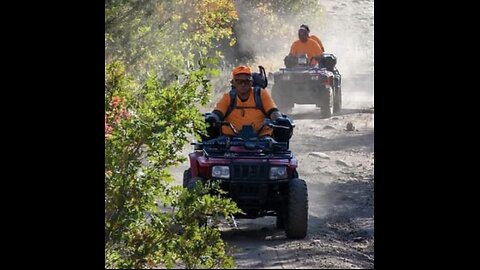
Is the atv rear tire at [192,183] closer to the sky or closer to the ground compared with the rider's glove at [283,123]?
closer to the ground

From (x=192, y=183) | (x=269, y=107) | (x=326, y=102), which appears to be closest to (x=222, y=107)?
(x=269, y=107)

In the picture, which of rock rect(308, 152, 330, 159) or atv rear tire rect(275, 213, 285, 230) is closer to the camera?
atv rear tire rect(275, 213, 285, 230)

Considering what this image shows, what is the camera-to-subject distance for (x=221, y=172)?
10.4m

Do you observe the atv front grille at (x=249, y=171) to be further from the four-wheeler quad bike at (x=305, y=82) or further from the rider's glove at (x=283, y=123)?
the four-wheeler quad bike at (x=305, y=82)

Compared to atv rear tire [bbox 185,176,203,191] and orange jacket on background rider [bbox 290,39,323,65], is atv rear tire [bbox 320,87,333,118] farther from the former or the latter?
atv rear tire [bbox 185,176,203,191]

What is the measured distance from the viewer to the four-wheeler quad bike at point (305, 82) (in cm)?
2258

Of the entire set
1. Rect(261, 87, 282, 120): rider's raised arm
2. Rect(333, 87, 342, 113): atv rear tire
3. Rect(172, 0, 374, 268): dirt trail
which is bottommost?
Rect(172, 0, 374, 268): dirt trail

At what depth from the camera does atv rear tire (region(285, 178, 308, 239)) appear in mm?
10352

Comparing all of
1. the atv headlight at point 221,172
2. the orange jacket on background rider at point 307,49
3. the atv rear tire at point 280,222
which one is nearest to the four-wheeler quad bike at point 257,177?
the atv headlight at point 221,172

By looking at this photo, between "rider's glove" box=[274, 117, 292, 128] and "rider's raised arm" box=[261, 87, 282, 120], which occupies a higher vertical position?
"rider's raised arm" box=[261, 87, 282, 120]

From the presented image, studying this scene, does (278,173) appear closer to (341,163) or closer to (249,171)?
(249,171)

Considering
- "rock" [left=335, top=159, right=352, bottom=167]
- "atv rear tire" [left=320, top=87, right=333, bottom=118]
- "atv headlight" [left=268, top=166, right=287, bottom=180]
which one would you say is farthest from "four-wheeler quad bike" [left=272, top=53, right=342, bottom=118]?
"atv headlight" [left=268, top=166, right=287, bottom=180]

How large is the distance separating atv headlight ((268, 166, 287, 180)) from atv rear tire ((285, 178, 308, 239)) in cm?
11
